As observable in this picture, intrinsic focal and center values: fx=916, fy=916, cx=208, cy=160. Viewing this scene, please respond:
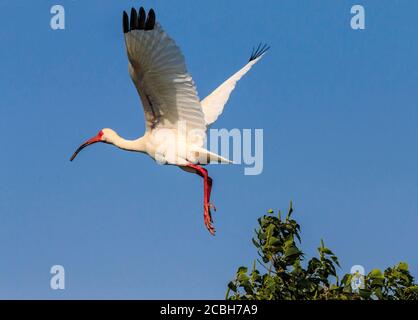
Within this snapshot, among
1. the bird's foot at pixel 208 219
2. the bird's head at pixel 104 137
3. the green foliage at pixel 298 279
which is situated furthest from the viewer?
the bird's head at pixel 104 137

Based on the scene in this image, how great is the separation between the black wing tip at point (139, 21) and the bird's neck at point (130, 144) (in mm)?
2928

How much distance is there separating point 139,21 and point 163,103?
1.85m

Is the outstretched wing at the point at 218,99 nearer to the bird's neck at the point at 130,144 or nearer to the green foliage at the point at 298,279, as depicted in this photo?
the bird's neck at the point at 130,144

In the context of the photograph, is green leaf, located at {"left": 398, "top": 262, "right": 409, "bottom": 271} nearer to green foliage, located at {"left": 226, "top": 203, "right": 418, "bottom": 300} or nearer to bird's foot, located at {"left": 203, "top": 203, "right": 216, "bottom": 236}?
green foliage, located at {"left": 226, "top": 203, "right": 418, "bottom": 300}

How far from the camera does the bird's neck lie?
15.9 meters

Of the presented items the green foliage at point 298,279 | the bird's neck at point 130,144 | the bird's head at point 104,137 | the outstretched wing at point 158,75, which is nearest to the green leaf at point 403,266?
the green foliage at point 298,279

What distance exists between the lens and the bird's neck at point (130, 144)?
52.3 ft

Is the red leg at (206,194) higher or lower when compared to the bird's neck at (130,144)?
lower

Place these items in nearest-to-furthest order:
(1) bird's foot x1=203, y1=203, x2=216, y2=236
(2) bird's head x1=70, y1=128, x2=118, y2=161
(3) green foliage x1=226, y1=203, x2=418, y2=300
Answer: (3) green foliage x1=226, y1=203, x2=418, y2=300
(1) bird's foot x1=203, y1=203, x2=216, y2=236
(2) bird's head x1=70, y1=128, x2=118, y2=161

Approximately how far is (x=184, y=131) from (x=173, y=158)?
53 cm

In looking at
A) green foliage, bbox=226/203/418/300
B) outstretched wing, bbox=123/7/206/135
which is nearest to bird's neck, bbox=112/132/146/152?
outstretched wing, bbox=123/7/206/135
